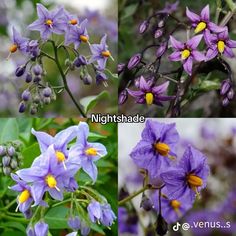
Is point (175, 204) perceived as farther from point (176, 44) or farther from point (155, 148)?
point (176, 44)

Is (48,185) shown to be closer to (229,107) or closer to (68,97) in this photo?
(68,97)

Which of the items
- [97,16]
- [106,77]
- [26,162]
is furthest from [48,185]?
[97,16]

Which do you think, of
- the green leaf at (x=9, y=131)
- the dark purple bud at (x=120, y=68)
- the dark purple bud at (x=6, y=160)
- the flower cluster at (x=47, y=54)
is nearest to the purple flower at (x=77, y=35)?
the flower cluster at (x=47, y=54)

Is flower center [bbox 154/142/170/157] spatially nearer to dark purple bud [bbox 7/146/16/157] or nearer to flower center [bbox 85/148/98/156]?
flower center [bbox 85/148/98/156]

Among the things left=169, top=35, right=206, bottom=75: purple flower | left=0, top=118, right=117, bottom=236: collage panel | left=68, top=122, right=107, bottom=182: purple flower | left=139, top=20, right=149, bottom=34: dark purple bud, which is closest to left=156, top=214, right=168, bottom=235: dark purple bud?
left=0, top=118, right=117, bottom=236: collage panel

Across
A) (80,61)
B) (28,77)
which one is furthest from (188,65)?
(28,77)

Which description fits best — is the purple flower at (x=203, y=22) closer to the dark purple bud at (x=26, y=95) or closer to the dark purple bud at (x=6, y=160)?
the dark purple bud at (x=26, y=95)
